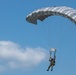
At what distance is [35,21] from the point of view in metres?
73.6

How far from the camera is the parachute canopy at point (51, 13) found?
67.0m

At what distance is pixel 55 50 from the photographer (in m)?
70.7

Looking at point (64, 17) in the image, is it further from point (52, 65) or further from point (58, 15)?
point (52, 65)

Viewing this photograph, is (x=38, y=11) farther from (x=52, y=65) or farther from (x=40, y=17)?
(x=52, y=65)

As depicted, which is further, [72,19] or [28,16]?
[28,16]

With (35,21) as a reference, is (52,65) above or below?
below

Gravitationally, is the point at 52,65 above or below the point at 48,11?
below

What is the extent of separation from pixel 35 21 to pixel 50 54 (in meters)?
4.70

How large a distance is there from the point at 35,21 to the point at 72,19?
8.39 meters

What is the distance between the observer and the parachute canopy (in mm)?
67000

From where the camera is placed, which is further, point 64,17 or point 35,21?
point 35,21

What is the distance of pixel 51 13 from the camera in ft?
230

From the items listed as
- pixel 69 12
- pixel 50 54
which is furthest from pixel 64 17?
pixel 50 54

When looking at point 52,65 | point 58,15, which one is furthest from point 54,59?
point 58,15
